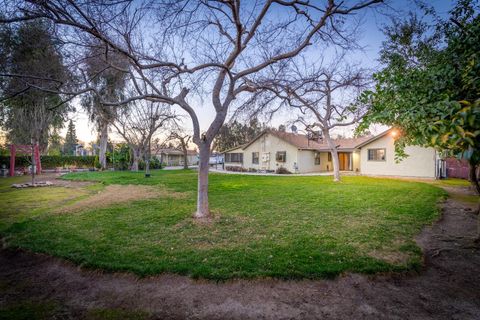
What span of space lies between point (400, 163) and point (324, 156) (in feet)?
31.0

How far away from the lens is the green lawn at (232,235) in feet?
13.0

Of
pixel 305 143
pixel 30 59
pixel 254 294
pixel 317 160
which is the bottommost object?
pixel 254 294

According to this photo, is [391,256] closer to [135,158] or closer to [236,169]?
[236,169]

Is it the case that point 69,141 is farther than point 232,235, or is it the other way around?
point 69,141

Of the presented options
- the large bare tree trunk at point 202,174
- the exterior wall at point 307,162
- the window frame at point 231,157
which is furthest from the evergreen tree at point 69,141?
the large bare tree trunk at point 202,174

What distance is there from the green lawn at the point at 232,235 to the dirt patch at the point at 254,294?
213mm

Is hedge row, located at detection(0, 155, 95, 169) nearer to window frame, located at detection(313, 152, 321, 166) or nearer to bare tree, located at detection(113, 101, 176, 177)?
bare tree, located at detection(113, 101, 176, 177)

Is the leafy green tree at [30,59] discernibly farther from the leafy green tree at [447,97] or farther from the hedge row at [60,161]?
the hedge row at [60,161]

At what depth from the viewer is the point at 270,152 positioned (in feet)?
91.0

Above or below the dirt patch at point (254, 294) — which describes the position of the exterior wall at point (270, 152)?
above

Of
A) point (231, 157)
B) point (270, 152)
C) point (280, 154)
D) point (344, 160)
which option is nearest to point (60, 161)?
point (231, 157)

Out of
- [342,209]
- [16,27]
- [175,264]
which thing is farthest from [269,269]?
[16,27]

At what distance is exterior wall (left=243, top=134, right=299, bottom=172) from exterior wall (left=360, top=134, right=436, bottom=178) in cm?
687

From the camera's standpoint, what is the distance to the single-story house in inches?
756
